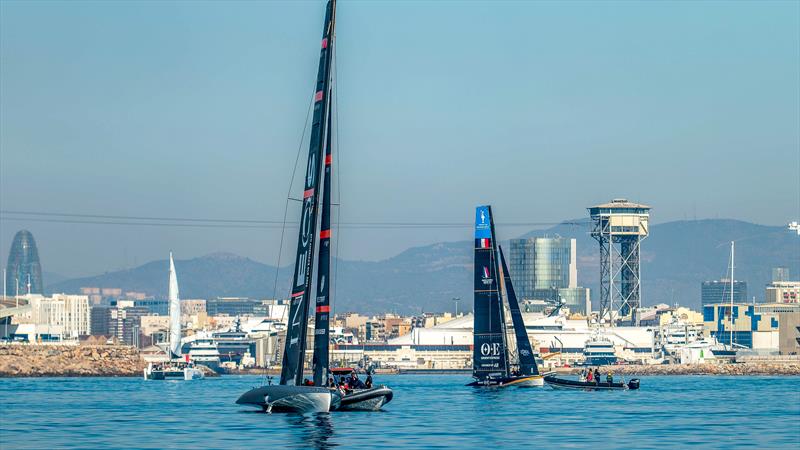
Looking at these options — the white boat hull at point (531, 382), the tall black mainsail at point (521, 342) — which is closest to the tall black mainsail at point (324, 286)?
the white boat hull at point (531, 382)

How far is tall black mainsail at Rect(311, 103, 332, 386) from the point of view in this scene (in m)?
67.0

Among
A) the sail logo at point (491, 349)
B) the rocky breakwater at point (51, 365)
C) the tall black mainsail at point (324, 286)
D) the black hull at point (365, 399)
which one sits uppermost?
the tall black mainsail at point (324, 286)

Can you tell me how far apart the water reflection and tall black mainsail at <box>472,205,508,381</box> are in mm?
48733

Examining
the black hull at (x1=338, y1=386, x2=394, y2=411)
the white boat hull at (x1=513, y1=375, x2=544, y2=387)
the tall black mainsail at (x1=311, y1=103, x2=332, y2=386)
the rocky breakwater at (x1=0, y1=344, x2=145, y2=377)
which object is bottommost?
the rocky breakwater at (x1=0, y1=344, x2=145, y2=377)

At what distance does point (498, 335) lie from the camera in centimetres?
11638

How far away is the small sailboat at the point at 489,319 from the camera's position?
382 feet

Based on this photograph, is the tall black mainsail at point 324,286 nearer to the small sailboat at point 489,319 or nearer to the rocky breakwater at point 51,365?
the small sailboat at point 489,319

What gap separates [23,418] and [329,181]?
18.5 meters

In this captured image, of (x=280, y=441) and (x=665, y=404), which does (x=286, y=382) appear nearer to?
(x=280, y=441)

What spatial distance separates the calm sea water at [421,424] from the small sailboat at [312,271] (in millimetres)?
1212

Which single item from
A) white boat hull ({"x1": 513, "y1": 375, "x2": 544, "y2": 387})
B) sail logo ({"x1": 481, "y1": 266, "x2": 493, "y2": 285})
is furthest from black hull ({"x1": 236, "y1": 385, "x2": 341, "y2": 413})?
white boat hull ({"x1": 513, "y1": 375, "x2": 544, "y2": 387})

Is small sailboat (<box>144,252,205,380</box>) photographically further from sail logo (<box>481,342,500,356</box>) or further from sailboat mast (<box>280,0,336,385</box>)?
sailboat mast (<box>280,0,336,385</box>)

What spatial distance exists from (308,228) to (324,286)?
272 centimetres

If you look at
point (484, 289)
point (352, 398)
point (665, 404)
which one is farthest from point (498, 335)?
point (352, 398)
